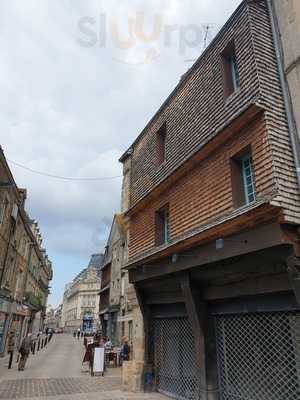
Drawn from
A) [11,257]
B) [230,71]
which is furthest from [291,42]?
[11,257]

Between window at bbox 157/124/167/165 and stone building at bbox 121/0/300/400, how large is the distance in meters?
0.53

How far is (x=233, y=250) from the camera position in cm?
601

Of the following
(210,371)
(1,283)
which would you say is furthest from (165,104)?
(1,283)

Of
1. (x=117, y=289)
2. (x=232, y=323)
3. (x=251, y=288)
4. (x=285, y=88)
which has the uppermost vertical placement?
(x=285, y=88)

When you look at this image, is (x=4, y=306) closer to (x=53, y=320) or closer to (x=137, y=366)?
(x=137, y=366)

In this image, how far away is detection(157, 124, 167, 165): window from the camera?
1066cm

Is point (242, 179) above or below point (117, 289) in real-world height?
below

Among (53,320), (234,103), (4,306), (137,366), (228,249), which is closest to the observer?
(228,249)

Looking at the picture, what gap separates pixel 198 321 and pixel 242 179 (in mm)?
3511

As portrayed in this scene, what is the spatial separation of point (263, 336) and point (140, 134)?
28.8 feet

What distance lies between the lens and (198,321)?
7.39m

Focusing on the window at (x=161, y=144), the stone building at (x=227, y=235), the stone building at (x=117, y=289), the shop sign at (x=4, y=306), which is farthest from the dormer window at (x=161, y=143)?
the shop sign at (x=4, y=306)

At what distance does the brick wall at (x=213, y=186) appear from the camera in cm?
597

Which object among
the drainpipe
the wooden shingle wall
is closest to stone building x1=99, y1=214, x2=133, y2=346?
the wooden shingle wall
